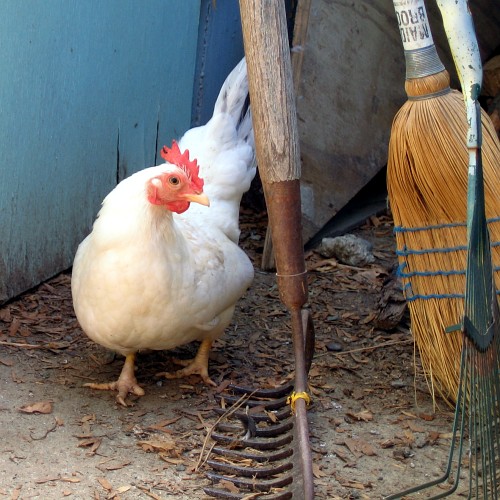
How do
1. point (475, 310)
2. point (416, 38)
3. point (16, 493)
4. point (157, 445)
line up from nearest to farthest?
point (475, 310) → point (16, 493) → point (416, 38) → point (157, 445)

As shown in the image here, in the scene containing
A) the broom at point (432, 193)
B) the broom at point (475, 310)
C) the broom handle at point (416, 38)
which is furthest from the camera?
the broom at point (432, 193)

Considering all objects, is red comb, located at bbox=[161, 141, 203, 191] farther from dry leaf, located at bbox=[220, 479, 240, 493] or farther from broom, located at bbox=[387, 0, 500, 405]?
dry leaf, located at bbox=[220, 479, 240, 493]

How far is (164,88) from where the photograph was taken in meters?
4.31

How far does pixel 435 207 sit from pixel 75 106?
170 cm

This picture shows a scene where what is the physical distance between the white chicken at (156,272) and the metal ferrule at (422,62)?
814 mm

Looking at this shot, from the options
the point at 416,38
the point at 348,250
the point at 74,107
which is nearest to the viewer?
the point at 416,38

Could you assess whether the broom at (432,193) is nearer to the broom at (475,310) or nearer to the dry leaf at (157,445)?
the broom at (475,310)

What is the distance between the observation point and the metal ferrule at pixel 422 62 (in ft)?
9.37

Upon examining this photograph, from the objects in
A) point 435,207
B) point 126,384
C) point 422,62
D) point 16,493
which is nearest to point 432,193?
point 435,207

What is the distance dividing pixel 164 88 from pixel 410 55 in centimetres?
172

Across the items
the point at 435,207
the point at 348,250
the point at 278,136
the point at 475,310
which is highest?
the point at 278,136

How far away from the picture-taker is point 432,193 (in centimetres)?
302

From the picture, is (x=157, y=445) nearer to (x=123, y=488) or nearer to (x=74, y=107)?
(x=123, y=488)

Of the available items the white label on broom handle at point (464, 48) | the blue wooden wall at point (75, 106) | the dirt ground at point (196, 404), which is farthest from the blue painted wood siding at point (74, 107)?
the white label on broom handle at point (464, 48)
